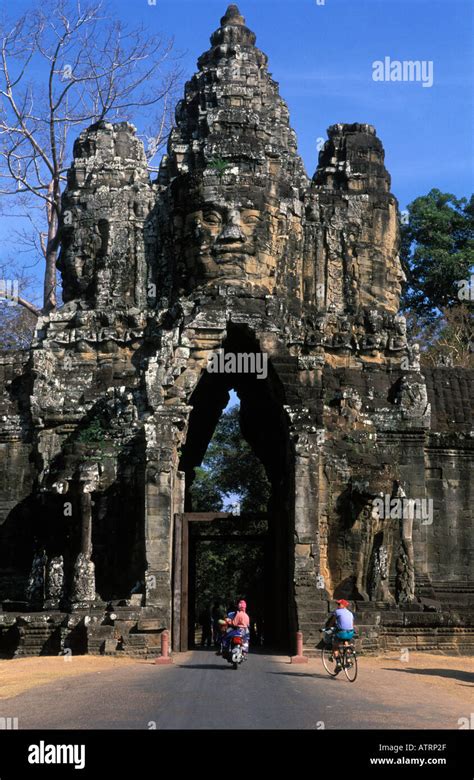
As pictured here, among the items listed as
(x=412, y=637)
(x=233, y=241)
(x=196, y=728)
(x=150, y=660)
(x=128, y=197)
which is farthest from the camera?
(x=128, y=197)

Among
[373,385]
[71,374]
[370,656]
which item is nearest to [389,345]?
[373,385]

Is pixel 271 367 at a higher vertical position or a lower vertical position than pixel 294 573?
higher

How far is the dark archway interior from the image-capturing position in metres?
29.5

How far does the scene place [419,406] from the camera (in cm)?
3303

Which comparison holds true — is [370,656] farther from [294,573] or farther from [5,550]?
[5,550]

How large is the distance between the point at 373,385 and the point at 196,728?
66.6 feet

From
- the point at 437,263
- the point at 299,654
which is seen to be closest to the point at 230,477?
the point at 437,263

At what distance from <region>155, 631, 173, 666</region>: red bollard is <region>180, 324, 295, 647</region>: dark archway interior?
127 inches

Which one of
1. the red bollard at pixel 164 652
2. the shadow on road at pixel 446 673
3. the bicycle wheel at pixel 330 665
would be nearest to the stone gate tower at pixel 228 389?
the red bollard at pixel 164 652

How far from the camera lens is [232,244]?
108 ft

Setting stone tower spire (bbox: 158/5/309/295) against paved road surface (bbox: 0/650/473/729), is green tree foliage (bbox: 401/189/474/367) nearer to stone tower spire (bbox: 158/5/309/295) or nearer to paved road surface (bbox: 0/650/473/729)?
stone tower spire (bbox: 158/5/309/295)

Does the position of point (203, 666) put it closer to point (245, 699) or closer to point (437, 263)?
point (245, 699)

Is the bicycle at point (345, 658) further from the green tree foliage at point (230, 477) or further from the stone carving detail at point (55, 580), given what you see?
the green tree foliage at point (230, 477)

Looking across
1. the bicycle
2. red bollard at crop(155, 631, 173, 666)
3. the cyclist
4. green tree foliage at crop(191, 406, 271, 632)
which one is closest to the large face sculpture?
red bollard at crop(155, 631, 173, 666)
